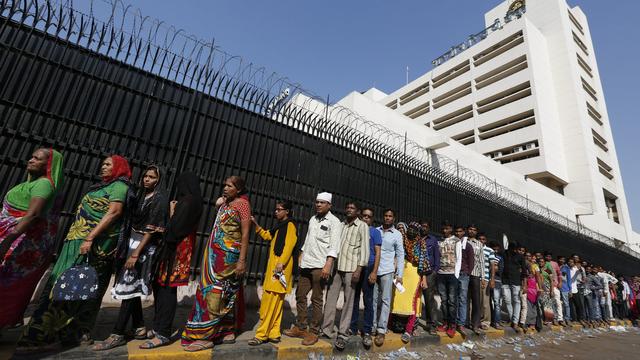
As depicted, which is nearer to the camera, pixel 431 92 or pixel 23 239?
pixel 23 239

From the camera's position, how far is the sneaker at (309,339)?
325 cm

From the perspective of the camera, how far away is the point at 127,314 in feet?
8.59

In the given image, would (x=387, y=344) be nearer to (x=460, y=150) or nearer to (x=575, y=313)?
(x=575, y=313)

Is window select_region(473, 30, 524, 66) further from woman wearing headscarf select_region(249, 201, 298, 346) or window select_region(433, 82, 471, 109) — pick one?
woman wearing headscarf select_region(249, 201, 298, 346)

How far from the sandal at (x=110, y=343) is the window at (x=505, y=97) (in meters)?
37.7

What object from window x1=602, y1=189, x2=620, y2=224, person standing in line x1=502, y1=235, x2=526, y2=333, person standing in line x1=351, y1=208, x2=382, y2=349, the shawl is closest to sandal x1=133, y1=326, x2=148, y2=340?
the shawl

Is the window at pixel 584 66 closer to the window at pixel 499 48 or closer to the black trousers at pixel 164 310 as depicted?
the window at pixel 499 48

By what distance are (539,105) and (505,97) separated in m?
4.15

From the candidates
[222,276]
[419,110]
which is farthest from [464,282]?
[419,110]

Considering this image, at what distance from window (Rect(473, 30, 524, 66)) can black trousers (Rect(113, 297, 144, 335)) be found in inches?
1618

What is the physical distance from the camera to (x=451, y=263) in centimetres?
515

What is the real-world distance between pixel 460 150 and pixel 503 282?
10572 millimetres

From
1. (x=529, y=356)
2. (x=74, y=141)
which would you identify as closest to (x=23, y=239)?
(x=74, y=141)

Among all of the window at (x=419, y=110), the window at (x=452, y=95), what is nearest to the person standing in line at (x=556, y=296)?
the window at (x=452, y=95)
